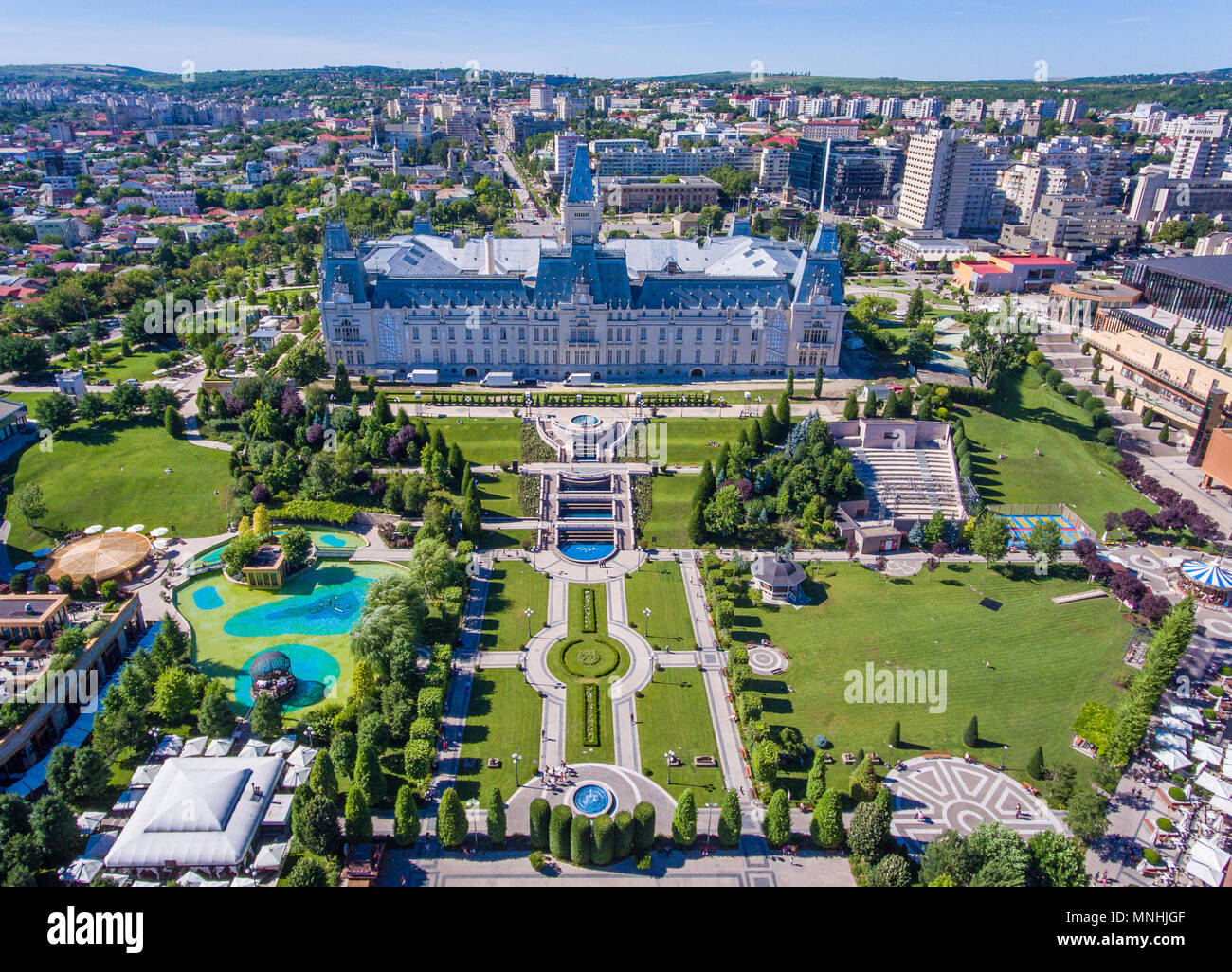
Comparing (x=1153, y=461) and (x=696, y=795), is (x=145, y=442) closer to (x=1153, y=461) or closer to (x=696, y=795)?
(x=696, y=795)

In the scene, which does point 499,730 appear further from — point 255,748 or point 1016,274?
point 1016,274

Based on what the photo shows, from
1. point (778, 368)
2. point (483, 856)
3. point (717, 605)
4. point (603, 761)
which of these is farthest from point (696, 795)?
point (778, 368)

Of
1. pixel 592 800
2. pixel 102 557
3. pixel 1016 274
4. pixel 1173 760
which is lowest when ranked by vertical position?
pixel 592 800

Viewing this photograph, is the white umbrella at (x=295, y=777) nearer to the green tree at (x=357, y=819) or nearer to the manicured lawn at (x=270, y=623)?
the green tree at (x=357, y=819)

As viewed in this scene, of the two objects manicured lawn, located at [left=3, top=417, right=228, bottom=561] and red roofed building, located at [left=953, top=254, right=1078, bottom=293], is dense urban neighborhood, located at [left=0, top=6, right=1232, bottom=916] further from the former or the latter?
red roofed building, located at [left=953, top=254, right=1078, bottom=293]

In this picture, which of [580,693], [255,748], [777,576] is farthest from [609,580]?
[255,748]
